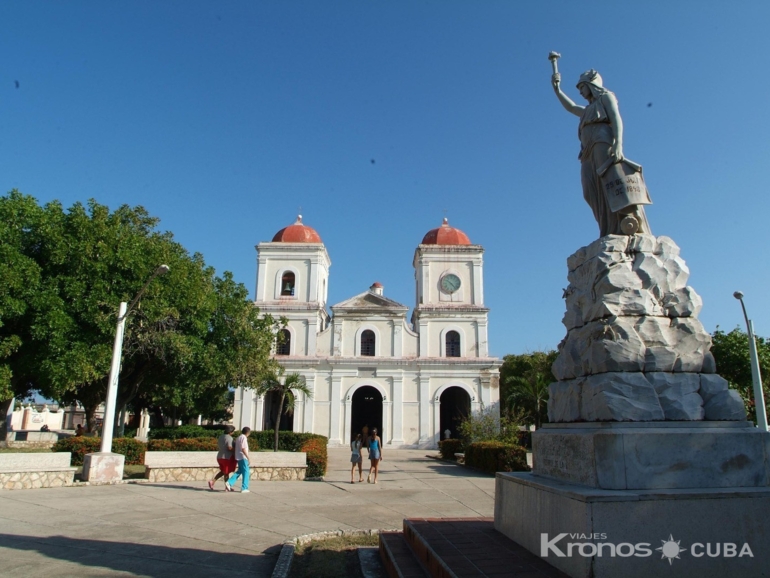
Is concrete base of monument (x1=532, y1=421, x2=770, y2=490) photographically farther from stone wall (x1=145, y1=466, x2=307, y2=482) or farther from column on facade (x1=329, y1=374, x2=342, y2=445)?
column on facade (x1=329, y1=374, x2=342, y2=445)

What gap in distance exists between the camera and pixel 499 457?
1435 centimetres

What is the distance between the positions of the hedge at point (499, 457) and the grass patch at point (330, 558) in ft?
27.7

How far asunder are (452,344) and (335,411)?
7.78m

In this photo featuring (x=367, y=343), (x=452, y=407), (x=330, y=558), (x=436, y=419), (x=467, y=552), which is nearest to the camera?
(x=467, y=552)

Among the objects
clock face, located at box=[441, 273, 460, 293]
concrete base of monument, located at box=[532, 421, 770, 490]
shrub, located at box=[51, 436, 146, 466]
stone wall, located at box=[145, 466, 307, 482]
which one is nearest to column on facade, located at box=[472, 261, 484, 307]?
clock face, located at box=[441, 273, 460, 293]

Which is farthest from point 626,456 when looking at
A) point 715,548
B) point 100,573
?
point 100,573

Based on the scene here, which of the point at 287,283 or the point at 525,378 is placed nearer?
the point at 287,283

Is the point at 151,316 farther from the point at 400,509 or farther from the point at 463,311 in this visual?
the point at 463,311

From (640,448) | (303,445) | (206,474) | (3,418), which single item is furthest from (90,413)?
(640,448)

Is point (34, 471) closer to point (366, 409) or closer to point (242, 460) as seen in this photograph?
point (242, 460)

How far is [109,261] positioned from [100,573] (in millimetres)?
12314

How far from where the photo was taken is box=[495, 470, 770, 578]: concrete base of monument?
3168mm

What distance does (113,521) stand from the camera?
23.1ft

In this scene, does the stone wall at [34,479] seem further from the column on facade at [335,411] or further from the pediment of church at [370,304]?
the pediment of church at [370,304]
